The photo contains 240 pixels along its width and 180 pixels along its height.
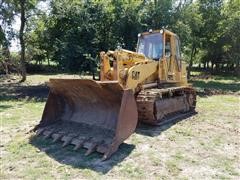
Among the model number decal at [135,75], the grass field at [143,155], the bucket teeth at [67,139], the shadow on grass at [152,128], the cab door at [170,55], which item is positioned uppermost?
the cab door at [170,55]

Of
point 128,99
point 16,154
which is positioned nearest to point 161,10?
point 128,99

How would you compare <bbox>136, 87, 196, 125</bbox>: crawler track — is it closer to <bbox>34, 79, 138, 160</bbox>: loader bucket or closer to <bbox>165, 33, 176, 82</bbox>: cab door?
<bbox>165, 33, 176, 82</bbox>: cab door

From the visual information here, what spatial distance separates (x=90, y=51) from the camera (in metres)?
15.2

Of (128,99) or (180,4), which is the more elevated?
(180,4)

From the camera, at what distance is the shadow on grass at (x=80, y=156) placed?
5.29 m

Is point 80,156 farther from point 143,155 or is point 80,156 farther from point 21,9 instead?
point 21,9

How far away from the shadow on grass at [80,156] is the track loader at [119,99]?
118 millimetres

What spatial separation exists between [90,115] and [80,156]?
5.05ft

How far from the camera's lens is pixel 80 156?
225 inches

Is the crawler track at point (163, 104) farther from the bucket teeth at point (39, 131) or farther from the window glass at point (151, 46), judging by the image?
the bucket teeth at point (39, 131)

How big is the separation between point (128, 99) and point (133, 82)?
181 cm

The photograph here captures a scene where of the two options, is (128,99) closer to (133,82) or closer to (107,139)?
(107,139)

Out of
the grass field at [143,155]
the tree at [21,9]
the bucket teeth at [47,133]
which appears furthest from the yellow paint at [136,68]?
the tree at [21,9]

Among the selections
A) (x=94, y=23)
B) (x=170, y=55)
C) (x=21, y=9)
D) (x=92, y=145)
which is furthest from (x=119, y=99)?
(x=21, y=9)
